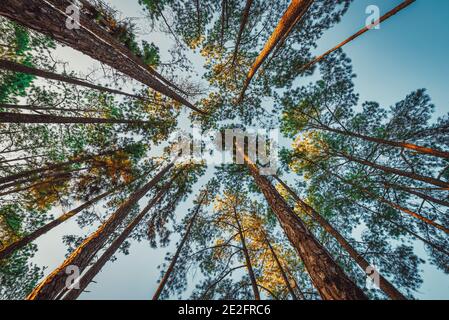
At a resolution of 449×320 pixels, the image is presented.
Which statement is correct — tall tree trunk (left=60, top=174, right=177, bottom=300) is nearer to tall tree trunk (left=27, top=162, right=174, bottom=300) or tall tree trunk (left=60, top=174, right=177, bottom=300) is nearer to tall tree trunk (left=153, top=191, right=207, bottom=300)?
tall tree trunk (left=27, top=162, right=174, bottom=300)

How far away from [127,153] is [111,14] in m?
5.01

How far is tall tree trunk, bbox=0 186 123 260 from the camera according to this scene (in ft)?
15.4

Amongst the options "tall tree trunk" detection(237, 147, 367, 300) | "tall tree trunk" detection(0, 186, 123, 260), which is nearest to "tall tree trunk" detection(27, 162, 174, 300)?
"tall tree trunk" detection(0, 186, 123, 260)

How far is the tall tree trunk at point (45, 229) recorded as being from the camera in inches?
185

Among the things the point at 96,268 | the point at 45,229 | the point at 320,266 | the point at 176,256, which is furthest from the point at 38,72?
the point at 320,266

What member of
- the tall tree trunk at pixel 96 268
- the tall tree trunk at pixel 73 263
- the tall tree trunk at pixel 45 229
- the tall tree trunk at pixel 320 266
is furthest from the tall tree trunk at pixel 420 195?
the tall tree trunk at pixel 45 229

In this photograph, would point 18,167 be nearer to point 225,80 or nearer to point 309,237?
point 225,80

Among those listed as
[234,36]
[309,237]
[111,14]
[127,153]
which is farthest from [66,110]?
[309,237]

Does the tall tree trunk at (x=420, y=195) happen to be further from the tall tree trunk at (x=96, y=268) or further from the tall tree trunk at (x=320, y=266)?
the tall tree trunk at (x=96, y=268)

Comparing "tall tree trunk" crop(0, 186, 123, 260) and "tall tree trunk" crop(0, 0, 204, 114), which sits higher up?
"tall tree trunk" crop(0, 0, 204, 114)

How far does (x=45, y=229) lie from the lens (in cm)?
558

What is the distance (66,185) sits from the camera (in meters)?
6.94

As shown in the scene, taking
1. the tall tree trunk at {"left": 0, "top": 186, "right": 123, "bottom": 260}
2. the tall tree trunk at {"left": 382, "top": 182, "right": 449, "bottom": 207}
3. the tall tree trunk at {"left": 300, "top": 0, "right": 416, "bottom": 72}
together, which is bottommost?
the tall tree trunk at {"left": 0, "top": 186, "right": 123, "bottom": 260}
